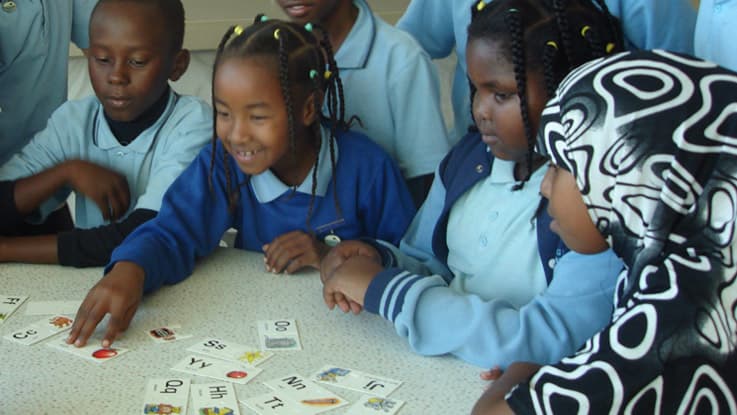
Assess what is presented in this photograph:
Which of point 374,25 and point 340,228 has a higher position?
point 374,25

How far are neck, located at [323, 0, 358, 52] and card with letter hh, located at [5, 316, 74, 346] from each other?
921 mm

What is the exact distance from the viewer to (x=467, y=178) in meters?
1.51

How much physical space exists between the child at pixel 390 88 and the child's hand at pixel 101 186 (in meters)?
0.56

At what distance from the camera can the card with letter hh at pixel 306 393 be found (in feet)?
3.63

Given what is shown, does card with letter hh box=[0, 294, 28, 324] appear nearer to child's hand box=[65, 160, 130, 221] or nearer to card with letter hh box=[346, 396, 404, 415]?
child's hand box=[65, 160, 130, 221]

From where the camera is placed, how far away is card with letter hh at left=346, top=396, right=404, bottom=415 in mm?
1091

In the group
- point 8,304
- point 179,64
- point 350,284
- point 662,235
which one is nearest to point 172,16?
point 179,64

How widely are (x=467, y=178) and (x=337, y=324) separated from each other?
37 cm

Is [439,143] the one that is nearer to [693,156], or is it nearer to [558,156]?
[558,156]

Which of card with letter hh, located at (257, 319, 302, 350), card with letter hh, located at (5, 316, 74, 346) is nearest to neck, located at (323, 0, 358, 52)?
card with letter hh, located at (257, 319, 302, 350)

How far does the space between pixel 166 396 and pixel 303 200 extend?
68cm

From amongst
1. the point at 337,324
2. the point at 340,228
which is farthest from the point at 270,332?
the point at 340,228

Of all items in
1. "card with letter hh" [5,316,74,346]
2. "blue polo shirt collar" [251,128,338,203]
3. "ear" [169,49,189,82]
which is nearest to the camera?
"card with letter hh" [5,316,74,346]

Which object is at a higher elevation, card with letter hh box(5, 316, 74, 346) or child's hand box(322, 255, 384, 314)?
child's hand box(322, 255, 384, 314)
